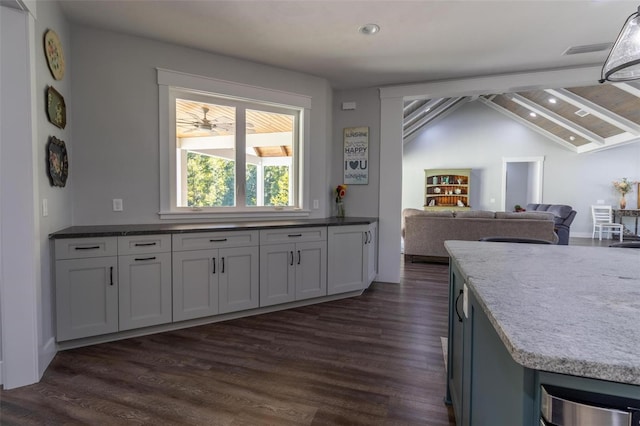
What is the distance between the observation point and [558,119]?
328 inches

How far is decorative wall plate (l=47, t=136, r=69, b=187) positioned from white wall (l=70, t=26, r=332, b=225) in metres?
0.24

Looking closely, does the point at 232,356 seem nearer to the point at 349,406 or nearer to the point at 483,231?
the point at 349,406

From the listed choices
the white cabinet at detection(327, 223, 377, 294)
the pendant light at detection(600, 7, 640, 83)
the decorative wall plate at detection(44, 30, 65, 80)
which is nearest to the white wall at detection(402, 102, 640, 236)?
the white cabinet at detection(327, 223, 377, 294)

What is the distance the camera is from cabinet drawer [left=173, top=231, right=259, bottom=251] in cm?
273

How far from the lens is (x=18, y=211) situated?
1.95 metres

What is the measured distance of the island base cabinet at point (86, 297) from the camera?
2.34m

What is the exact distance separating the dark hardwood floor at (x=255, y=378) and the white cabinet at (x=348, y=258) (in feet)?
2.02

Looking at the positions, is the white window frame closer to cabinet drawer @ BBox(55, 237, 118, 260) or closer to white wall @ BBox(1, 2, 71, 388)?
cabinet drawer @ BBox(55, 237, 118, 260)

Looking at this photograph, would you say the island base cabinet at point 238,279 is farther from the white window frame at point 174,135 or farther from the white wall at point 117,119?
the white wall at point 117,119

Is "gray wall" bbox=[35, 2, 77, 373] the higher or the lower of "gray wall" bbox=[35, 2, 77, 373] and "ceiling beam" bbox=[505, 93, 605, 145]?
A: the lower

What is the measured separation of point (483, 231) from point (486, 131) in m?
5.48

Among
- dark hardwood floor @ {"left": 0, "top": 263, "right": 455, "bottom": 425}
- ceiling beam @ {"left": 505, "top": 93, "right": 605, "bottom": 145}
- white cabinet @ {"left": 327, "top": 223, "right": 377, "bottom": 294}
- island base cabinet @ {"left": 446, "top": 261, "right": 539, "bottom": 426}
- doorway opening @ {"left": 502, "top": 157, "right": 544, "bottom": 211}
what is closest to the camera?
island base cabinet @ {"left": 446, "top": 261, "right": 539, "bottom": 426}

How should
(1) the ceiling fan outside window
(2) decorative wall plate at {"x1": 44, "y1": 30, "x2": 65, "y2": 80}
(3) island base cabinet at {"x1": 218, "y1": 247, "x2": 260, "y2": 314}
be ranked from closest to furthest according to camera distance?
1. (2) decorative wall plate at {"x1": 44, "y1": 30, "x2": 65, "y2": 80}
2. (3) island base cabinet at {"x1": 218, "y1": 247, "x2": 260, "y2": 314}
3. (1) the ceiling fan outside window

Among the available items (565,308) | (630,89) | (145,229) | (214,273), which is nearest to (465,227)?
(630,89)
